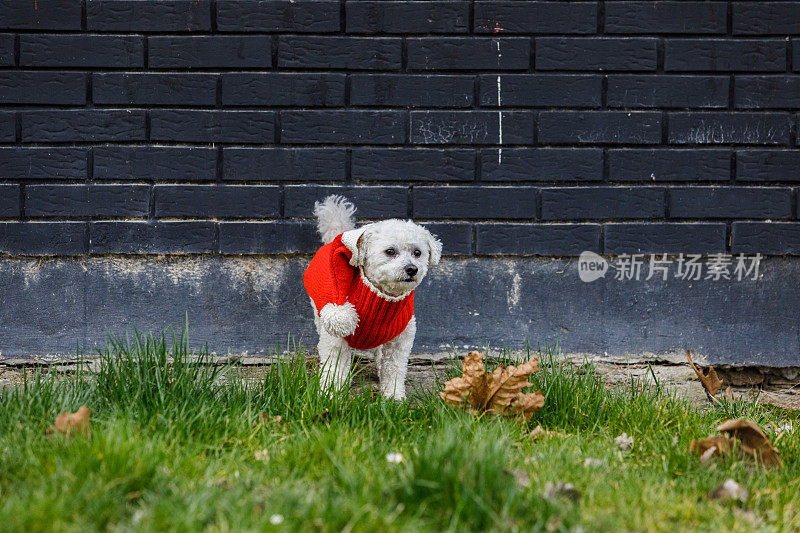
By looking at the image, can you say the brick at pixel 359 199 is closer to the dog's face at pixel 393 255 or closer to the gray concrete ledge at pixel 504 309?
the gray concrete ledge at pixel 504 309

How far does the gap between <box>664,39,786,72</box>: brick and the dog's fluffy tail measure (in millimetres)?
2119

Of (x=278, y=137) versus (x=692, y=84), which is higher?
(x=692, y=84)

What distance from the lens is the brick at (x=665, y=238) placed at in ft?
12.3

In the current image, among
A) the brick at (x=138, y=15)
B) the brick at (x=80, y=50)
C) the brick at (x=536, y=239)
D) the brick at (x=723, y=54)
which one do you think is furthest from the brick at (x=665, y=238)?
the brick at (x=80, y=50)

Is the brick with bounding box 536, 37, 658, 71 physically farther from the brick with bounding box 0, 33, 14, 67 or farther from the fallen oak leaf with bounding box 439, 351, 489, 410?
the brick with bounding box 0, 33, 14, 67

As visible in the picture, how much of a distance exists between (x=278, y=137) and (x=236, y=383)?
1518 mm

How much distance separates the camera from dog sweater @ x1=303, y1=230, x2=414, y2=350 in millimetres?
2920

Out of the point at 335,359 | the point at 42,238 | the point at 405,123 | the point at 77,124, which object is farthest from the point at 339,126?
the point at 42,238

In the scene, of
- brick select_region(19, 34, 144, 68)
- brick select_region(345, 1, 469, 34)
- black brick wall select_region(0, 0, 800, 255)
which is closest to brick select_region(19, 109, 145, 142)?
black brick wall select_region(0, 0, 800, 255)

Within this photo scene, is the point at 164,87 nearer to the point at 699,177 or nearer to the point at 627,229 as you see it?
the point at 627,229

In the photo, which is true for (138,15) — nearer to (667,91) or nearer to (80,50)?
(80,50)

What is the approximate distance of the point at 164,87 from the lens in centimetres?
363

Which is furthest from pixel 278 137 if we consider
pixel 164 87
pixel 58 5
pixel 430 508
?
pixel 430 508

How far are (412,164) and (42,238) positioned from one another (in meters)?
2.24
